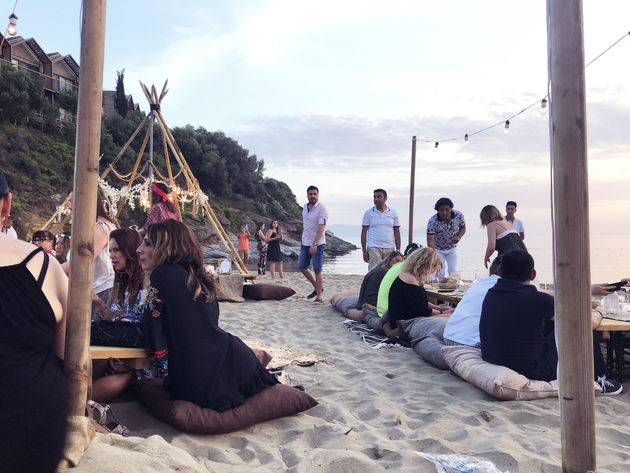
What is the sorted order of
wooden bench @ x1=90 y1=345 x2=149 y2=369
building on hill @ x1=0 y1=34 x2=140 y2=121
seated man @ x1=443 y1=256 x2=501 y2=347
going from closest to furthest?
wooden bench @ x1=90 y1=345 x2=149 y2=369, seated man @ x1=443 y1=256 x2=501 y2=347, building on hill @ x1=0 y1=34 x2=140 y2=121

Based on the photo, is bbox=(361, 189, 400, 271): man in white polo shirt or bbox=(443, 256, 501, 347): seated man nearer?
bbox=(443, 256, 501, 347): seated man

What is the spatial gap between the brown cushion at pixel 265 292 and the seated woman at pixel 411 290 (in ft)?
Answer: 12.6

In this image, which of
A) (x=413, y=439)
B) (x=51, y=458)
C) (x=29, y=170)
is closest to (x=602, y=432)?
(x=413, y=439)

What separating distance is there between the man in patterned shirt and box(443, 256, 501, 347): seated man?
3651 mm

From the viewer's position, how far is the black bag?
3131mm

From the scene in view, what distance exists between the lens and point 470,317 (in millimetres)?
4785

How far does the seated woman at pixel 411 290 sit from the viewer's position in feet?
18.6

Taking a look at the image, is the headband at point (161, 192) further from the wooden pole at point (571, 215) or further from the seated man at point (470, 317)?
the wooden pole at point (571, 215)

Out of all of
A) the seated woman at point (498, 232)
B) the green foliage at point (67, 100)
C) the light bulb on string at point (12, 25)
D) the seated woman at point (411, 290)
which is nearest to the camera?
the seated woman at point (411, 290)

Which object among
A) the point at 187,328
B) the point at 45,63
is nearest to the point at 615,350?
the point at 187,328

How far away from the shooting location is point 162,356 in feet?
10.3

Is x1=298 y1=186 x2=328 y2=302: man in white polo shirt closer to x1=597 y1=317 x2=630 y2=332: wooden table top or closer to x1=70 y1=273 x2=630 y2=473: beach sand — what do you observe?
x1=70 y1=273 x2=630 y2=473: beach sand

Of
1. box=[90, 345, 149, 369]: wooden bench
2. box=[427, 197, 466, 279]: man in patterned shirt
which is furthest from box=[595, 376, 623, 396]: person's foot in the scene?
box=[427, 197, 466, 279]: man in patterned shirt

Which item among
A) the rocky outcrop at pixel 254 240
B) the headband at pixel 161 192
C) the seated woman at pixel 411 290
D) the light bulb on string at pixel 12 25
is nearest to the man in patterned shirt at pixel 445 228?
the seated woman at pixel 411 290
